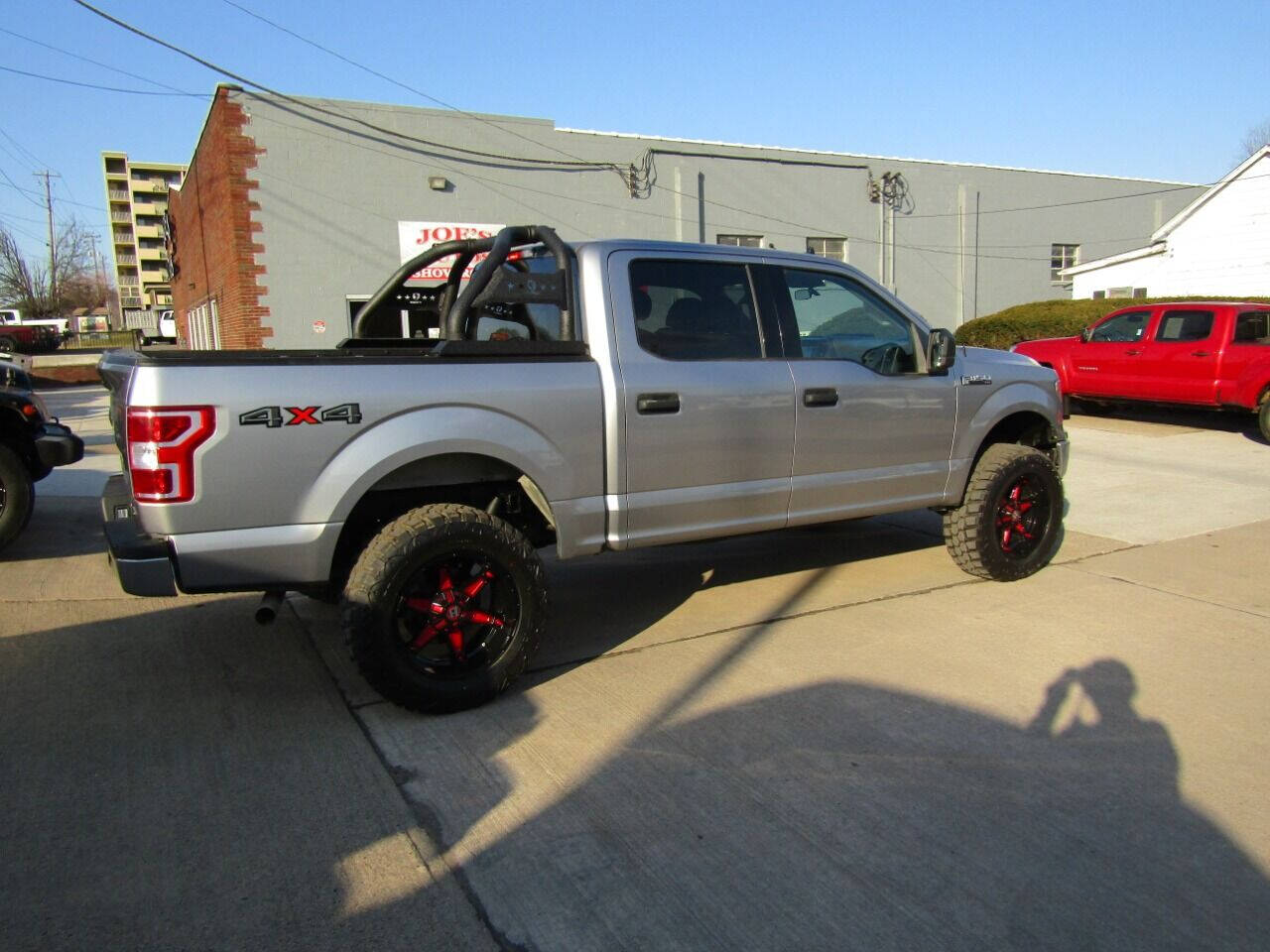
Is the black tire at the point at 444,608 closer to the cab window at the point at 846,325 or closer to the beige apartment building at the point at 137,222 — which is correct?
the cab window at the point at 846,325

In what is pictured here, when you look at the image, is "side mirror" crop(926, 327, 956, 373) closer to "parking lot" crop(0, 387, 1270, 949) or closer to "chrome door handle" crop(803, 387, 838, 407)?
"chrome door handle" crop(803, 387, 838, 407)

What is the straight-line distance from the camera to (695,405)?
14.6 ft

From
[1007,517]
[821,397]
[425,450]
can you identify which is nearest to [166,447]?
[425,450]

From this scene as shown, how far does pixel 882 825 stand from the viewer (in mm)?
3064

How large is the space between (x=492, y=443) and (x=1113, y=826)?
2.64m

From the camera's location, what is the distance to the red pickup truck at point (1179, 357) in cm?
1187

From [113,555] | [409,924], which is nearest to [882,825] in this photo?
[409,924]

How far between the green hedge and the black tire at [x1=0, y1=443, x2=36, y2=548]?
60.2 ft

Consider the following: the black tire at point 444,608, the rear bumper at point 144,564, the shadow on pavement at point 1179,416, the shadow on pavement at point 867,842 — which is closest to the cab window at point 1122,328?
the shadow on pavement at point 1179,416

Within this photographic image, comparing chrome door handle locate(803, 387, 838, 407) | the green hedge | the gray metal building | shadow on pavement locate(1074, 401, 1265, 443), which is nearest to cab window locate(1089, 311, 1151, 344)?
shadow on pavement locate(1074, 401, 1265, 443)

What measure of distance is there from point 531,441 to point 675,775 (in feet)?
4.94

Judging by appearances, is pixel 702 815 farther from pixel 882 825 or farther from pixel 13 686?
pixel 13 686

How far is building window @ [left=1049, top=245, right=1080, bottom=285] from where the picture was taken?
2747 cm

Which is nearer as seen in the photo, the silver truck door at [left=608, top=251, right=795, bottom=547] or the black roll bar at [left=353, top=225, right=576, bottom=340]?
the black roll bar at [left=353, top=225, right=576, bottom=340]
